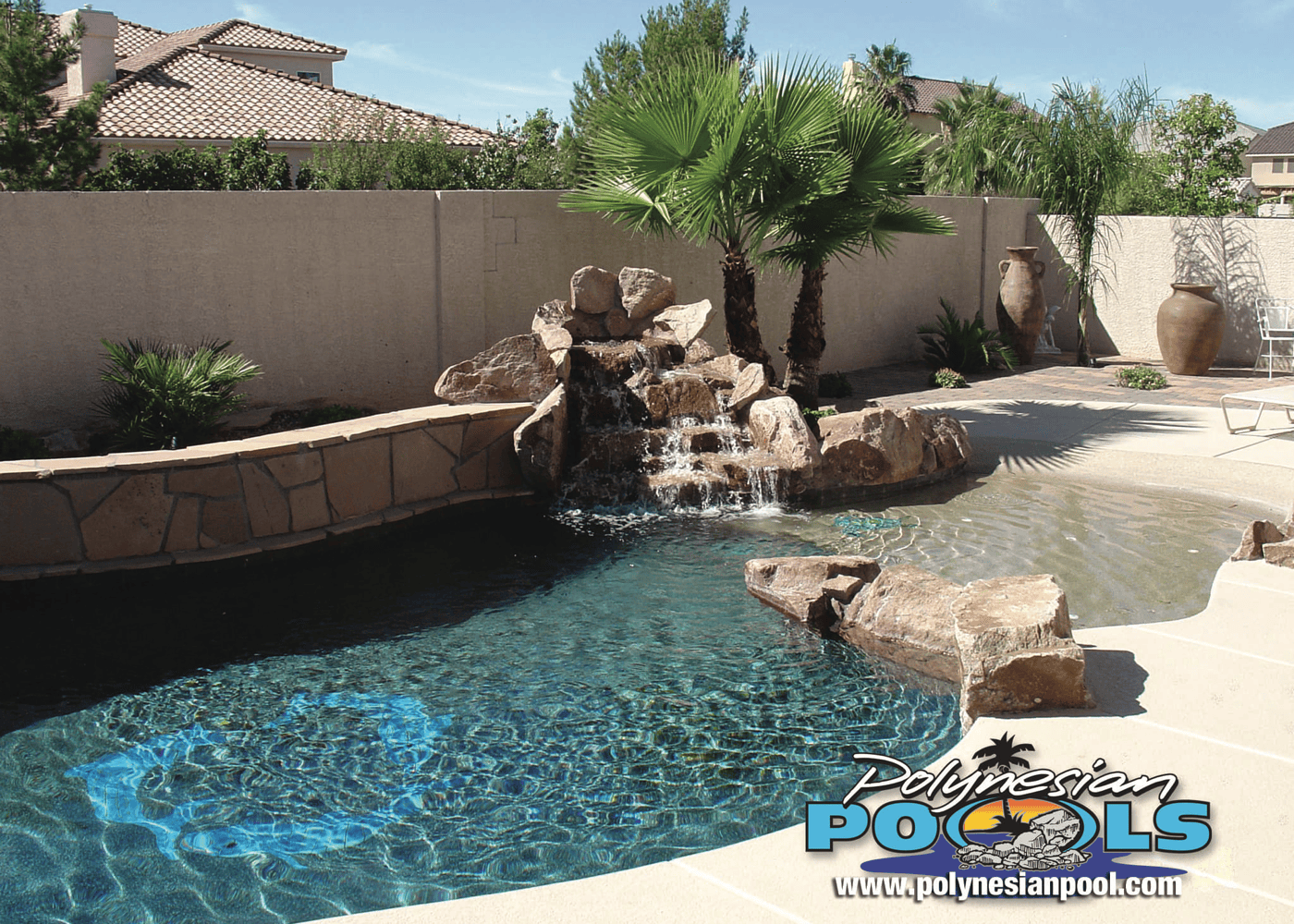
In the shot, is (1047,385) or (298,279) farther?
(1047,385)

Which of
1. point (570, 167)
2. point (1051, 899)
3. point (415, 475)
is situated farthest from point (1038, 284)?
point (1051, 899)

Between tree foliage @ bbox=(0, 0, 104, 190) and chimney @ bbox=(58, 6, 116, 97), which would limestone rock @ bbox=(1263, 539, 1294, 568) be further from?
chimney @ bbox=(58, 6, 116, 97)

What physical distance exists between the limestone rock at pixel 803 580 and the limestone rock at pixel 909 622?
154mm

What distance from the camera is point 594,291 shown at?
11062 millimetres

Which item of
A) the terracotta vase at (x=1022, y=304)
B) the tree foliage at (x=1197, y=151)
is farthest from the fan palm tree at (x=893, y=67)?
the terracotta vase at (x=1022, y=304)

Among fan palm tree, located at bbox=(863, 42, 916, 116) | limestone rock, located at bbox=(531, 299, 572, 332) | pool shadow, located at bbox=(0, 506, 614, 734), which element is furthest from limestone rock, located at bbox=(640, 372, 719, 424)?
fan palm tree, located at bbox=(863, 42, 916, 116)

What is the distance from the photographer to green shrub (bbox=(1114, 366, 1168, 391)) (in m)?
13.8

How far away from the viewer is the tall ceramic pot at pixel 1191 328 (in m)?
14.5

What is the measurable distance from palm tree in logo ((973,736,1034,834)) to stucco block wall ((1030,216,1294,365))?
44.8 feet

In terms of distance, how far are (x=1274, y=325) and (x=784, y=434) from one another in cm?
955

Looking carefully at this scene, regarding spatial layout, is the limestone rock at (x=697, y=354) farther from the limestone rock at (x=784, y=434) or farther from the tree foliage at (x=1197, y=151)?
the tree foliage at (x=1197, y=151)

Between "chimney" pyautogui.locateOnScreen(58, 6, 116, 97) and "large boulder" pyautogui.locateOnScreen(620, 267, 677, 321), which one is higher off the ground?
"chimney" pyautogui.locateOnScreen(58, 6, 116, 97)

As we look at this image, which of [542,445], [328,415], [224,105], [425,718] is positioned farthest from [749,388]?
[224,105]

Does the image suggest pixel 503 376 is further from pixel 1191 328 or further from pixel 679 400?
pixel 1191 328
